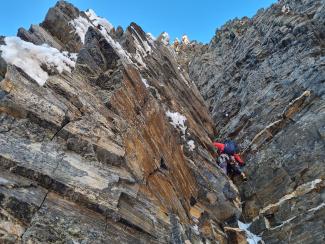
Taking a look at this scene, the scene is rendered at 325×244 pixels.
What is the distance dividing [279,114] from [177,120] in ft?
19.7

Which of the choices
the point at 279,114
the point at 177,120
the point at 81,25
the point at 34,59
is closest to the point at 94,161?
the point at 34,59

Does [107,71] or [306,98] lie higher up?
[306,98]

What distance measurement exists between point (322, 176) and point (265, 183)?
3.19 meters

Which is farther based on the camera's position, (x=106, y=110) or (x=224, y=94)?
(x=224, y=94)

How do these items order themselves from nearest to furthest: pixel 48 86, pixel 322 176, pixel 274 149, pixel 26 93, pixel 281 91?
pixel 26 93 → pixel 48 86 → pixel 322 176 → pixel 274 149 → pixel 281 91

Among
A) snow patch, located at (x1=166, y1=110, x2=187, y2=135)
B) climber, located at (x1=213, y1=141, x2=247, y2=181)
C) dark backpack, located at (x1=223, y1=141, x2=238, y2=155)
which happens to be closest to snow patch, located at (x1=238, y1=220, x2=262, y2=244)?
climber, located at (x1=213, y1=141, x2=247, y2=181)

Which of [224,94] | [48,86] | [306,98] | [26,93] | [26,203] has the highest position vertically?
[224,94]

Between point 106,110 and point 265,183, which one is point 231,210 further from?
point 106,110

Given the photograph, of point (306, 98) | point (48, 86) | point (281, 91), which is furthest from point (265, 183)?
point (48, 86)

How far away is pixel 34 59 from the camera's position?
16469 millimetres

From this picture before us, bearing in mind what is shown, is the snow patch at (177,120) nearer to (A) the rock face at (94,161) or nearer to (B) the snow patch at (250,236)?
(A) the rock face at (94,161)

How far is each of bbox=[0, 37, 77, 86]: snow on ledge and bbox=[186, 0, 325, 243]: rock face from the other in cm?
1103

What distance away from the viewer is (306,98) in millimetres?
23375

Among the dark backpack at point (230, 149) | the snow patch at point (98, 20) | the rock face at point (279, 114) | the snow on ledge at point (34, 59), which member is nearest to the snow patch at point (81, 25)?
the snow patch at point (98, 20)
